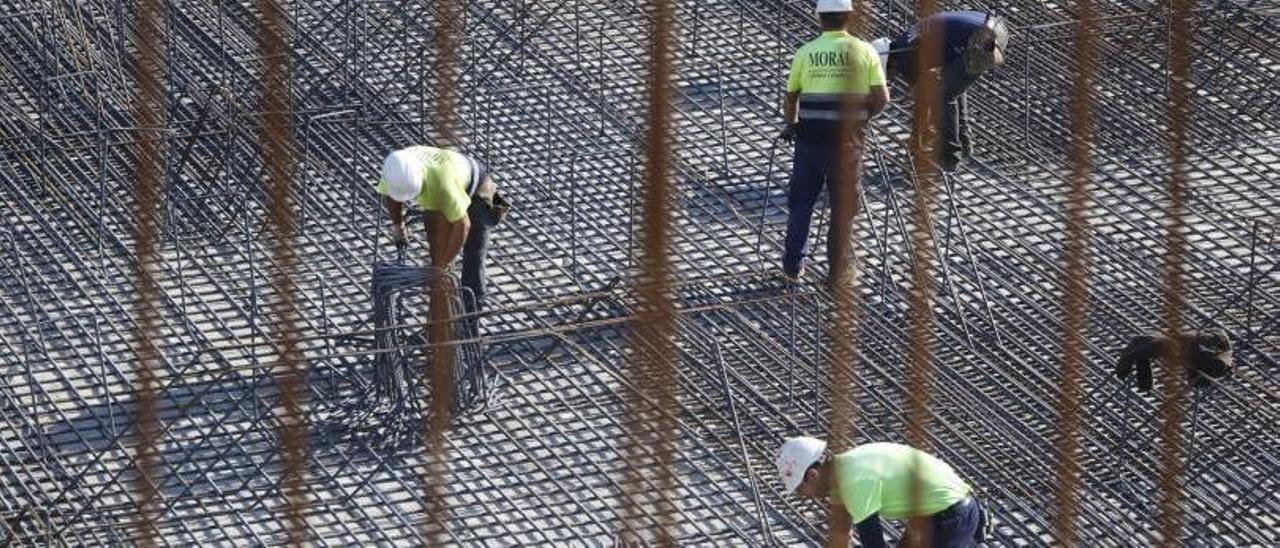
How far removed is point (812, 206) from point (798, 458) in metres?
3.15

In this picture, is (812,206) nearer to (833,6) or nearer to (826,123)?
(826,123)

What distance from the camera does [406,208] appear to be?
52.8ft

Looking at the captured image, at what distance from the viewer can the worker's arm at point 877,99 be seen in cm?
1479

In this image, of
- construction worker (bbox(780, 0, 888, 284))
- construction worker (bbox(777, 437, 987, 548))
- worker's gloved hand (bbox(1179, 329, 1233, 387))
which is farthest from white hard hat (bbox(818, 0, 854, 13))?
construction worker (bbox(777, 437, 987, 548))

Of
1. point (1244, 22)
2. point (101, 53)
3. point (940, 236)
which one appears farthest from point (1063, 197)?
point (101, 53)

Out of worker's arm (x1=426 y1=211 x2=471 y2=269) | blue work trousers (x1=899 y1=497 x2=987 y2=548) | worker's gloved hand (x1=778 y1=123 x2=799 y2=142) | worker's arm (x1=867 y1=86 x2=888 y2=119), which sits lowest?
blue work trousers (x1=899 y1=497 x2=987 y2=548)

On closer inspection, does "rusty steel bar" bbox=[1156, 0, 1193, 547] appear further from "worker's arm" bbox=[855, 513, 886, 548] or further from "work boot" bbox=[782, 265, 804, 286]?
"work boot" bbox=[782, 265, 804, 286]

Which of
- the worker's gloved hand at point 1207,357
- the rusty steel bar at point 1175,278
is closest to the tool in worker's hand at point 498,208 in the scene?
the rusty steel bar at point 1175,278

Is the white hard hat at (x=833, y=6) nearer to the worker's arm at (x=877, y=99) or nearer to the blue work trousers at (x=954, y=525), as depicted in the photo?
the worker's arm at (x=877, y=99)

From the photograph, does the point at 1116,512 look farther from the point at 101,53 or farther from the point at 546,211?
the point at 101,53

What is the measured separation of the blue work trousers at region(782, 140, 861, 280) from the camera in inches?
590

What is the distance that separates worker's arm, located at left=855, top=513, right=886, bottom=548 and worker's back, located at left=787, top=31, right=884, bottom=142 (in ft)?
9.50

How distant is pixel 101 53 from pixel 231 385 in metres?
3.46

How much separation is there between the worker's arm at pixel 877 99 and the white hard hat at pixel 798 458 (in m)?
2.84
